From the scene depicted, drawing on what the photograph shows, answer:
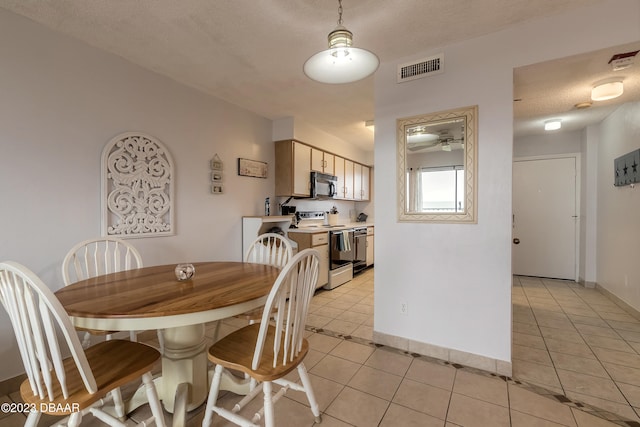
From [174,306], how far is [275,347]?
47 cm

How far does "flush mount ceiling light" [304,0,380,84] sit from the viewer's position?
1.37m

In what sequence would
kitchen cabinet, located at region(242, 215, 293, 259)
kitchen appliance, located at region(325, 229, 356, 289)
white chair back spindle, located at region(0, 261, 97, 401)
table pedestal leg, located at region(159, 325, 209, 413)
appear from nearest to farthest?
1. white chair back spindle, located at region(0, 261, 97, 401)
2. table pedestal leg, located at region(159, 325, 209, 413)
3. kitchen cabinet, located at region(242, 215, 293, 259)
4. kitchen appliance, located at region(325, 229, 356, 289)

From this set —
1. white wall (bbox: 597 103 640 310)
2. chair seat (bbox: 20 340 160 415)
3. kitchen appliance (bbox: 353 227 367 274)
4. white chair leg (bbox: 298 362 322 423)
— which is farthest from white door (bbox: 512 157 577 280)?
chair seat (bbox: 20 340 160 415)

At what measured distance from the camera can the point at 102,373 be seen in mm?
1214

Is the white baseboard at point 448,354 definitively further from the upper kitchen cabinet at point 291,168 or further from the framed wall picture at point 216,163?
the framed wall picture at point 216,163

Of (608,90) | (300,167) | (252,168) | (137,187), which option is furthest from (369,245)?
(137,187)

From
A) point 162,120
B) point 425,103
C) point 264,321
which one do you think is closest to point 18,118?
point 162,120

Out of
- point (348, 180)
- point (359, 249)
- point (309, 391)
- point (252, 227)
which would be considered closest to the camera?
point (309, 391)

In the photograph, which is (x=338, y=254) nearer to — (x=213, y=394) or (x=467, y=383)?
(x=467, y=383)

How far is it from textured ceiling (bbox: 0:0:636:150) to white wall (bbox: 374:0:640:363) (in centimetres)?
12

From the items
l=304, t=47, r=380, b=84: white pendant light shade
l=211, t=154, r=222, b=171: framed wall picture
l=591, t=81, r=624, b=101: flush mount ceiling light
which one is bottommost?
l=211, t=154, r=222, b=171: framed wall picture

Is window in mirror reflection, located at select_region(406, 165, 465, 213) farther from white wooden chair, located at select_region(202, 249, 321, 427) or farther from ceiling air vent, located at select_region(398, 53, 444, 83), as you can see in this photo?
white wooden chair, located at select_region(202, 249, 321, 427)

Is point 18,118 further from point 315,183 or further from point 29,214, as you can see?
point 315,183

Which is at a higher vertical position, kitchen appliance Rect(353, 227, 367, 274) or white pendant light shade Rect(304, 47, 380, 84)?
white pendant light shade Rect(304, 47, 380, 84)
